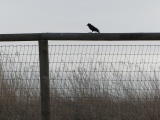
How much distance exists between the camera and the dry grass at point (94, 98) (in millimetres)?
7461

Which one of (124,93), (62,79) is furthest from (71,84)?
(124,93)

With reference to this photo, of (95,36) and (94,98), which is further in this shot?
(94,98)

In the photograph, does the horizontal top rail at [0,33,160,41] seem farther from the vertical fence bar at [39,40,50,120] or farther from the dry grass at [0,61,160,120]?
the dry grass at [0,61,160,120]

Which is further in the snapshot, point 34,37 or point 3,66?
point 3,66

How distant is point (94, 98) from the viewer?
7.53 meters

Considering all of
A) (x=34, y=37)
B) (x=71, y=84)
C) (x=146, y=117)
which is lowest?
(x=146, y=117)

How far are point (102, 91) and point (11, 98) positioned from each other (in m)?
1.38

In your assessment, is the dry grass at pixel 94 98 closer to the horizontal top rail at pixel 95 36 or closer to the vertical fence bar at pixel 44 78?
the vertical fence bar at pixel 44 78

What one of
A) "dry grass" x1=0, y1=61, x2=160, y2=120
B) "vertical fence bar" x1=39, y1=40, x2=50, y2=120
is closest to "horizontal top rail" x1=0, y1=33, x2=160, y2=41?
"vertical fence bar" x1=39, y1=40, x2=50, y2=120

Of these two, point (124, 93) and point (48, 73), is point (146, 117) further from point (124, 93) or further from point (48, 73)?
point (48, 73)

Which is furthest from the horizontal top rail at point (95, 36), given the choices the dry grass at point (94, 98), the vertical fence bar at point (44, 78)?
the dry grass at point (94, 98)

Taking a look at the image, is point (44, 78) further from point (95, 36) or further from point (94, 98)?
point (95, 36)

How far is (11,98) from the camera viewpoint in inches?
308

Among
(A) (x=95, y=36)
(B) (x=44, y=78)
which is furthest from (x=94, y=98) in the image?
(A) (x=95, y=36)
